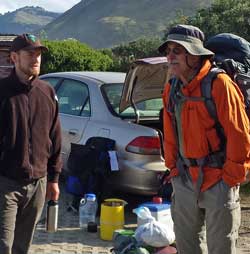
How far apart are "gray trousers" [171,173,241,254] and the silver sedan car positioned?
8.35 feet

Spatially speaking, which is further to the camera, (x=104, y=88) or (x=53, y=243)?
(x=104, y=88)

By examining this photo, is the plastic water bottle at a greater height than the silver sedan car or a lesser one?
lesser

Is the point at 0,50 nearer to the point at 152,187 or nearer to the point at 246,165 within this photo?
the point at 152,187

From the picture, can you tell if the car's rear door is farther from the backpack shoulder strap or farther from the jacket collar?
the backpack shoulder strap

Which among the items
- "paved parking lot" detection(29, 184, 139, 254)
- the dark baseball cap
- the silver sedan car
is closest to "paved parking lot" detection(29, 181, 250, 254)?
"paved parking lot" detection(29, 184, 139, 254)

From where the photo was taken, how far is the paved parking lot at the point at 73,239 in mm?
5496

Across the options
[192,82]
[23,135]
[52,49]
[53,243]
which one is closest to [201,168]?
[192,82]

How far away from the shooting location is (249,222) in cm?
643

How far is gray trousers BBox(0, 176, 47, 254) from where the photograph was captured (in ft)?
11.9

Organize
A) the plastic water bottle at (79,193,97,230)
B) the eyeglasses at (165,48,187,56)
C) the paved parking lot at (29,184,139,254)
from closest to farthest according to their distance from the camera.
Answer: the eyeglasses at (165,48,187,56), the paved parking lot at (29,184,139,254), the plastic water bottle at (79,193,97,230)

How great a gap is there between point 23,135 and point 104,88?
11.3 ft

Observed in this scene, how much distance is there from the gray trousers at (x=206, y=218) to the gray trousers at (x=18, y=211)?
87 centimetres

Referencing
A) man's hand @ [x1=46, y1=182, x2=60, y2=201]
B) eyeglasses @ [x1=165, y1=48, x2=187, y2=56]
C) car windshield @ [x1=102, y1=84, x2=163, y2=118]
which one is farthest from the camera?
car windshield @ [x1=102, y1=84, x2=163, y2=118]

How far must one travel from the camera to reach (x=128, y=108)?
6.66 m
